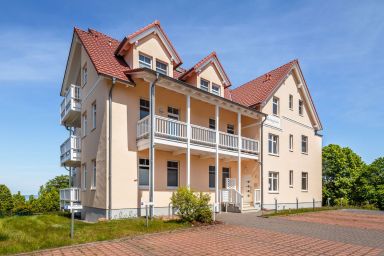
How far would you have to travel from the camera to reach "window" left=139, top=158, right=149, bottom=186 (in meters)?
17.2

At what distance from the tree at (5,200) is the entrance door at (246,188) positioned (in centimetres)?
2936

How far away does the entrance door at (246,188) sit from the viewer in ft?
76.6

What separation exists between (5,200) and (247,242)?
38431 mm

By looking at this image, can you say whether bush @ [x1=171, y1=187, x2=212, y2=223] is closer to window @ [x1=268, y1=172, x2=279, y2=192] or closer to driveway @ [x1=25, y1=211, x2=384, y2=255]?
driveway @ [x1=25, y1=211, x2=384, y2=255]

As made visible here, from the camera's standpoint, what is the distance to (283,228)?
45.2ft

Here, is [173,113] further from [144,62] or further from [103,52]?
[103,52]

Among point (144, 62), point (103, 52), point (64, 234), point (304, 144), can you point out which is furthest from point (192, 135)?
point (304, 144)

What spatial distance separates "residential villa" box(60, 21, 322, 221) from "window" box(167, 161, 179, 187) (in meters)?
0.06

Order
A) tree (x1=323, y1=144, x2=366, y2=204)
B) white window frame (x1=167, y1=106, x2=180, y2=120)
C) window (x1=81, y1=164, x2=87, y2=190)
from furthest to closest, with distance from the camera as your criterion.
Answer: tree (x1=323, y1=144, x2=366, y2=204) < window (x1=81, y1=164, x2=87, y2=190) < white window frame (x1=167, y1=106, x2=180, y2=120)

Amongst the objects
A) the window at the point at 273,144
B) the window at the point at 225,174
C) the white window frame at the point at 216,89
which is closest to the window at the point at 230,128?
the white window frame at the point at 216,89

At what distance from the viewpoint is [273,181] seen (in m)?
24.8

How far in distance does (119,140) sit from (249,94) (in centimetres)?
1322

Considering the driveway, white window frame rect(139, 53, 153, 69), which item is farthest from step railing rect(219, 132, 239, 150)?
the driveway

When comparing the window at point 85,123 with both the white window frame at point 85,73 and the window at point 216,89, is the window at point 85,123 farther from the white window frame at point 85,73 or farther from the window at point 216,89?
the window at point 216,89
